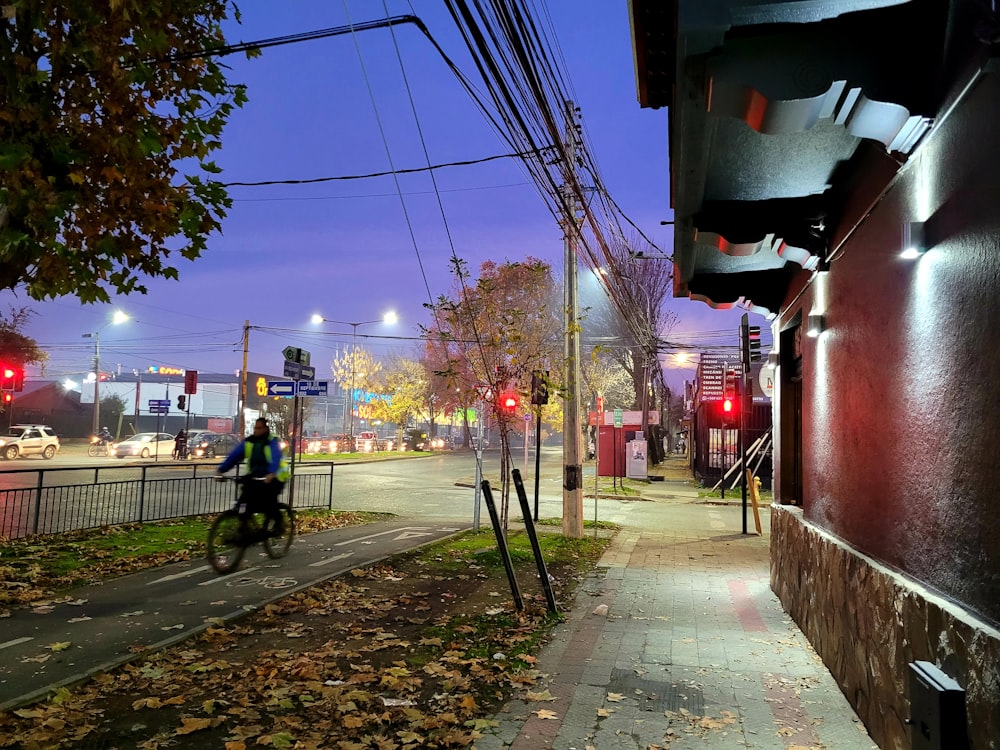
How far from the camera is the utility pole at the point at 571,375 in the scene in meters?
12.7

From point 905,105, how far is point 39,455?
134ft

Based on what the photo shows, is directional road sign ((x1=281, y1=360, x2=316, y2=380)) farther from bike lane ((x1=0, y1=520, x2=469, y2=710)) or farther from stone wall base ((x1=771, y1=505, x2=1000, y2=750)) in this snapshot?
stone wall base ((x1=771, y1=505, x2=1000, y2=750))

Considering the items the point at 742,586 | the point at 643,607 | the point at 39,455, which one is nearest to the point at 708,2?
the point at 643,607

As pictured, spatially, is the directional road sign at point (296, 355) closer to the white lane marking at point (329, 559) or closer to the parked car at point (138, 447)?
the white lane marking at point (329, 559)

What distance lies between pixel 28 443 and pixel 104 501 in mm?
A: 22568

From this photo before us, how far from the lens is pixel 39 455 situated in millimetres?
34906

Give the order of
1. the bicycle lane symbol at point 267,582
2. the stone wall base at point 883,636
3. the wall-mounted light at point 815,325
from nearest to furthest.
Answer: the stone wall base at point 883,636
the wall-mounted light at point 815,325
the bicycle lane symbol at point 267,582

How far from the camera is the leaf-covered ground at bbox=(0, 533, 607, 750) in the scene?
13.1 feet

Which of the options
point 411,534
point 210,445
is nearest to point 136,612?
point 411,534

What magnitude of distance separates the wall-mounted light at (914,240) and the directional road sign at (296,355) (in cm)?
1066

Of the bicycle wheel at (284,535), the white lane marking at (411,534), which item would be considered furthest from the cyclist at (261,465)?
the white lane marking at (411,534)

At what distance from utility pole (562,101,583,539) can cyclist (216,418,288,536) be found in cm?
590

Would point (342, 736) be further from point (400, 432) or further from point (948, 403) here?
→ point (400, 432)

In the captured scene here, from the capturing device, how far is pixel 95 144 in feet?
20.4
